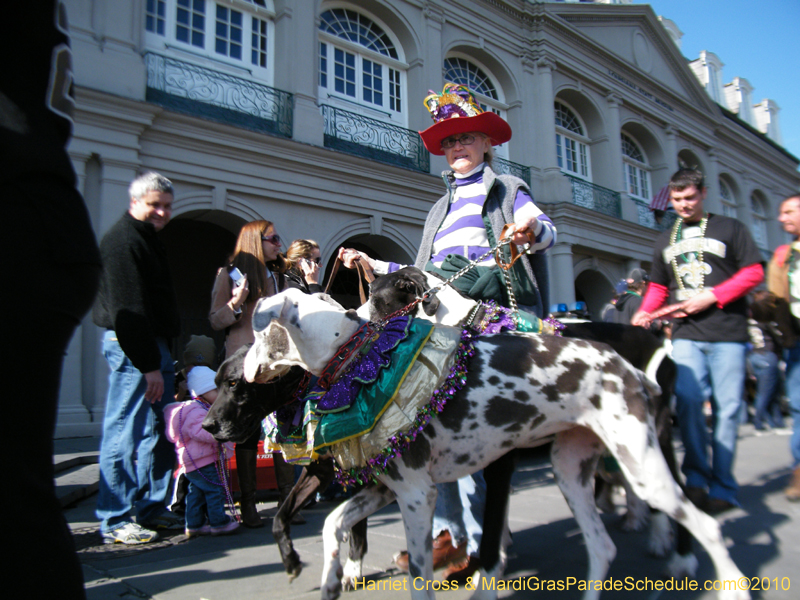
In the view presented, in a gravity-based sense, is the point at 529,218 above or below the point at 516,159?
below

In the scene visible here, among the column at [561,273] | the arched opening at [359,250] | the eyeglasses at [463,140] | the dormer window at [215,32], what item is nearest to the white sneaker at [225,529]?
the eyeglasses at [463,140]

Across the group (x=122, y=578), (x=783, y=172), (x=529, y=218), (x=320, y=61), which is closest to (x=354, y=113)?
(x=320, y=61)

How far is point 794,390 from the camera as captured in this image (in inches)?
163

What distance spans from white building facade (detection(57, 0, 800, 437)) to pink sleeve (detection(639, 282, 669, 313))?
24.0 ft

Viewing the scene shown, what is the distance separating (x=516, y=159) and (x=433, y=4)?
14.9 ft

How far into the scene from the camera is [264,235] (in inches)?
172

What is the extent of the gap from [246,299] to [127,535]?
1.79 m

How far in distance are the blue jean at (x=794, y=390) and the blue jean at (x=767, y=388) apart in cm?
415

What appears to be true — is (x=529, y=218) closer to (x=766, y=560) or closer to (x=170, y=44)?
(x=766, y=560)

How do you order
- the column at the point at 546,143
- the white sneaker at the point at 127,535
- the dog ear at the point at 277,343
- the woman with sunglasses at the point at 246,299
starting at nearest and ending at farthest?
1. the dog ear at the point at 277,343
2. the white sneaker at the point at 127,535
3. the woman with sunglasses at the point at 246,299
4. the column at the point at 546,143

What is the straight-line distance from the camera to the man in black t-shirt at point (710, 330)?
135 inches

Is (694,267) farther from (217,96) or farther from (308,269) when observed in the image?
(217,96)

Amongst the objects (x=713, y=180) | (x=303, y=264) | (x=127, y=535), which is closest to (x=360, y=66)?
(x=303, y=264)

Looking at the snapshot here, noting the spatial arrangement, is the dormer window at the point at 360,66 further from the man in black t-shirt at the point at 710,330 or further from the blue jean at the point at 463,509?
the blue jean at the point at 463,509
